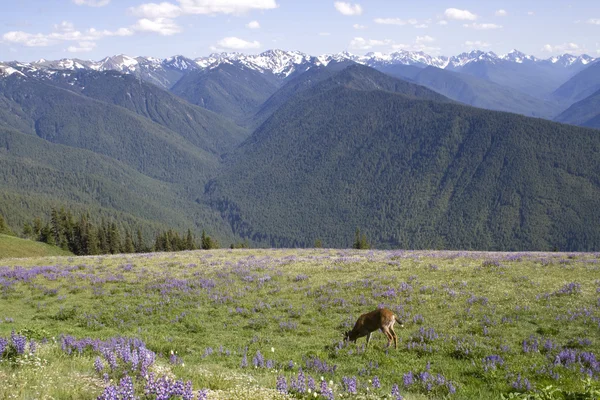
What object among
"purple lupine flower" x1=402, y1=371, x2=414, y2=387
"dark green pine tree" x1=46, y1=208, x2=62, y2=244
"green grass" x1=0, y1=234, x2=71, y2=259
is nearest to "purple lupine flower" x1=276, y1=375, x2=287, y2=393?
"purple lupine flower" x1=402, y1=371, x2=414, y2=387

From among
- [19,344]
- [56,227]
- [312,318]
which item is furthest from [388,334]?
[56,227]

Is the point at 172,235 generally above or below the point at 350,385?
below

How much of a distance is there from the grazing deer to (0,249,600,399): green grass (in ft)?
1.86

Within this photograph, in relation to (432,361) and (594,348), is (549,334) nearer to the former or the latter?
(594,348)

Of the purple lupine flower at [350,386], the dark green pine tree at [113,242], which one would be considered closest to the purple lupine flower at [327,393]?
the purple lupine flower at [350,386]

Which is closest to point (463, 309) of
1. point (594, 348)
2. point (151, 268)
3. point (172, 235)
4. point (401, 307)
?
point (401, 307)

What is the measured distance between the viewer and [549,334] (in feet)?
46.9

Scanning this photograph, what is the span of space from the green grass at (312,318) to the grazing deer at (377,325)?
1.86 feet

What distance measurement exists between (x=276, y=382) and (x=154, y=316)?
1180cm

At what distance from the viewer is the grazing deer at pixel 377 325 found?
13.4 m

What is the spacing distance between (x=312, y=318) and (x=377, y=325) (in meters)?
4.88

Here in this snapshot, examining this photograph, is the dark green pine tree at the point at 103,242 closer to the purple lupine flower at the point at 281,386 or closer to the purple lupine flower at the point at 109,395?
the purple lupine flower at the point at 281,386

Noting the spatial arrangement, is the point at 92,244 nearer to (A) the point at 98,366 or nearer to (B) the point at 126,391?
(A) the point at 98,366

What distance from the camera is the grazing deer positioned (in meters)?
13.4
